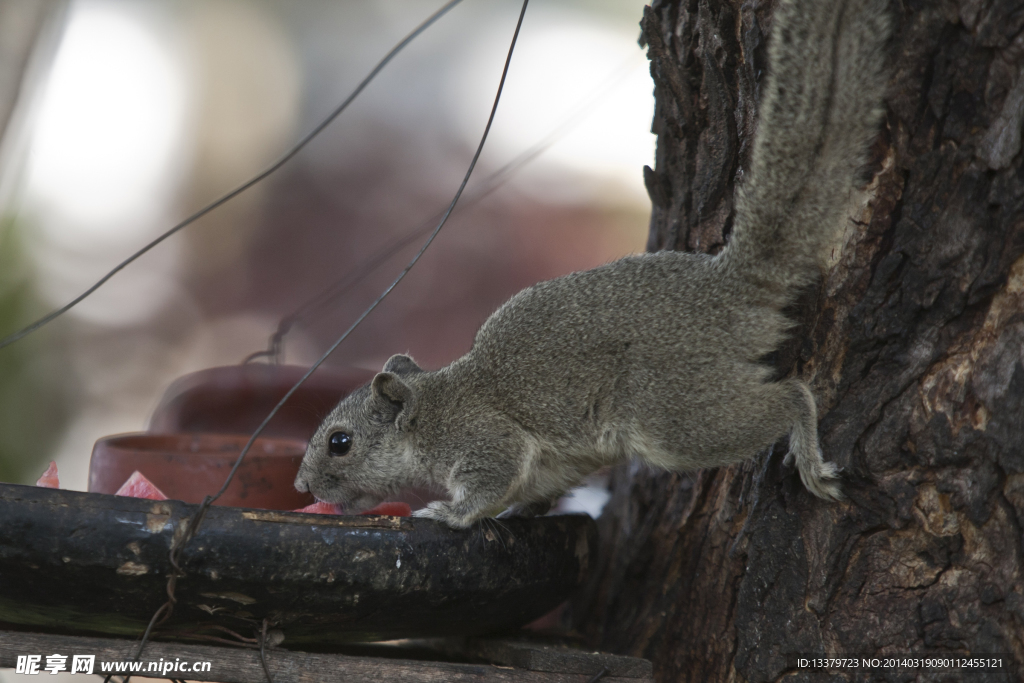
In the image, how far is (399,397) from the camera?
2107 millimetres

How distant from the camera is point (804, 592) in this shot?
166 centimetres

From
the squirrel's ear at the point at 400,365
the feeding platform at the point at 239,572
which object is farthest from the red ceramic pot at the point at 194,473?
the squirrel's ear at the point at 400,365

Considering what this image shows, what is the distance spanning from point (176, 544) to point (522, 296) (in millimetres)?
1039

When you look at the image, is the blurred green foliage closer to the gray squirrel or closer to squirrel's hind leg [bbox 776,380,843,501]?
the gray squirrel

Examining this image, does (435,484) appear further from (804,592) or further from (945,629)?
(945,629)

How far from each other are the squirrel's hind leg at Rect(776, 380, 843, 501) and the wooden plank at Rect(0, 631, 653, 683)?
736 millimetres

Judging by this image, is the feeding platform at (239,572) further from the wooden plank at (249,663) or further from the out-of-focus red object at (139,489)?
the out-of-focus red object at (139,489)

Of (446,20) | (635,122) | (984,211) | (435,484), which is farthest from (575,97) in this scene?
(984,211)

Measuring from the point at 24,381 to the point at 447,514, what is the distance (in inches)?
141

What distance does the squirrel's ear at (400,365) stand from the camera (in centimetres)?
236

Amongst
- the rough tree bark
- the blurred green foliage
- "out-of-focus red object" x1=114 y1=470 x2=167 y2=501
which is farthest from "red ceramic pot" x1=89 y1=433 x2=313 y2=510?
the blurred green foliage

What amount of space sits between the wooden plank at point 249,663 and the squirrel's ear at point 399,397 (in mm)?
798

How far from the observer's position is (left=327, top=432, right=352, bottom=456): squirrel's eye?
2.17 m

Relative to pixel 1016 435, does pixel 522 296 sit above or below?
above
